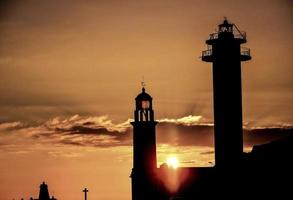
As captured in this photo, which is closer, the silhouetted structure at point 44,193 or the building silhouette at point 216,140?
the building silhouette at point 216,140

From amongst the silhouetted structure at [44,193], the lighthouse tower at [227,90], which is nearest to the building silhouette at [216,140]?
the lighthouse tower at [227,90]

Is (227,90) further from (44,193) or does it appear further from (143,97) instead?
(44,193)

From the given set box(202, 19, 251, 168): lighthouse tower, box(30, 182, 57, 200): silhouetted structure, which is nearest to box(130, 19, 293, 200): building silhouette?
box(202, 19, 251, 168): lighthouse tower

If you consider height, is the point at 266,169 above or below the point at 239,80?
below

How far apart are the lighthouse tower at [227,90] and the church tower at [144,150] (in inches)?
224

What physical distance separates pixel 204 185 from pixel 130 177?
726 centimetres

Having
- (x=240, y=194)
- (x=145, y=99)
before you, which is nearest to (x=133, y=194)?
(x=145, y=99)

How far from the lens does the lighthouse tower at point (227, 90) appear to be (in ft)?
316

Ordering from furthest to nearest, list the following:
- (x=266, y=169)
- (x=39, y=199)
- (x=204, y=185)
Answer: (x=39, y=199), (x=204, y=185), (x=266, y=169)

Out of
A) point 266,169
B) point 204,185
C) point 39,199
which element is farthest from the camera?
point 39,199

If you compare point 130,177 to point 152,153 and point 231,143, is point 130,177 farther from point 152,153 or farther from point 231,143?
point 231,143

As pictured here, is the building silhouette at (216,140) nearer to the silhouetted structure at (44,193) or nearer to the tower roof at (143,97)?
the tower roof at (143,97)

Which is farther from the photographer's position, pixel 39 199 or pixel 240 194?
pixel 39 199

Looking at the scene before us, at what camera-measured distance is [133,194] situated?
97.6m
